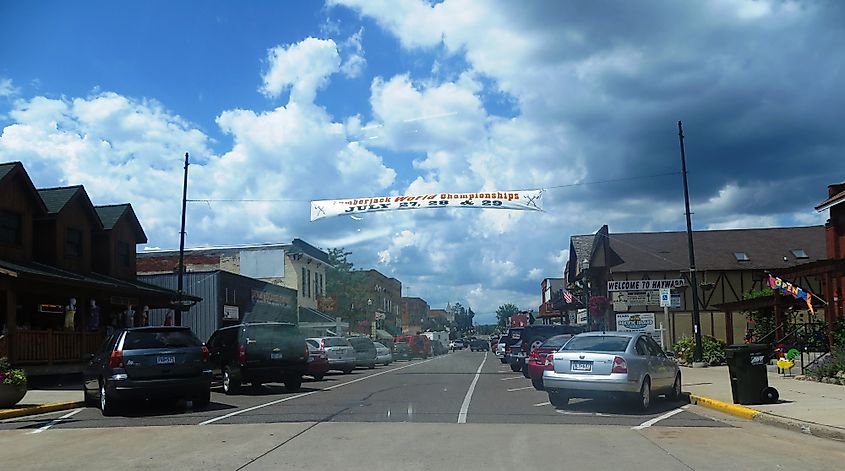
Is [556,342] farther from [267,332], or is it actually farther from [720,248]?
Result: [720,248]

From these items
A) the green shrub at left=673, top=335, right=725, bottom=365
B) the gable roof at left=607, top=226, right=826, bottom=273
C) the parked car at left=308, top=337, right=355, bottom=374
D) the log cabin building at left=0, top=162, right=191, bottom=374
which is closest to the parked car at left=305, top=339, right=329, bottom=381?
the parked car at left=308, top=337, right=355, bottom=374

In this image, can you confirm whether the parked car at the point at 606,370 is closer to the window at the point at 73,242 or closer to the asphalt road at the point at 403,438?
the asphalt road at the point at 403,438

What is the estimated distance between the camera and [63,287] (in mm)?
23438

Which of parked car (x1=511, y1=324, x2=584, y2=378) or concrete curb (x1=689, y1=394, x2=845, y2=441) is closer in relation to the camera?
concrete curb (x1=689, y1=394, x2=845, y2=441)

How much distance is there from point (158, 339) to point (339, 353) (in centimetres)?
1536

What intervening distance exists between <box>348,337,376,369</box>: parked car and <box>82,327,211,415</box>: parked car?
19.2 m

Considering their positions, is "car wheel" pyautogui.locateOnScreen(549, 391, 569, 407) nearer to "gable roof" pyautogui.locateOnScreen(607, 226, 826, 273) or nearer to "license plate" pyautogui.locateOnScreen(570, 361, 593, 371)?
"license plate" pyautogui.locateOnScreen(570, 361, 593, 371)

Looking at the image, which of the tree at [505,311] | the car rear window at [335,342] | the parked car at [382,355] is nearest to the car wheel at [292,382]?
the car rear window at [335,342]

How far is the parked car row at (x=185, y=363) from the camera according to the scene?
1449cm

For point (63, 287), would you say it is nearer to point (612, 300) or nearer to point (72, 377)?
point (72, 377)

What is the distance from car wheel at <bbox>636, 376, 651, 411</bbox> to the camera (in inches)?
572

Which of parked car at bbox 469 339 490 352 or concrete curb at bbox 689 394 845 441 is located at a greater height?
concrete curb at bbox 689 394 845 441

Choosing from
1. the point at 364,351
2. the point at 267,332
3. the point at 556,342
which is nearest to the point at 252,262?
the point at 364,351

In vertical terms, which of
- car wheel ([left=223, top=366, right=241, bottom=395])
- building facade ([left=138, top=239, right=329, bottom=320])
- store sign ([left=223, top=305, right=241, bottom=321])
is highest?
building facade ([left=138, top=239, right=329, bottom=320])
